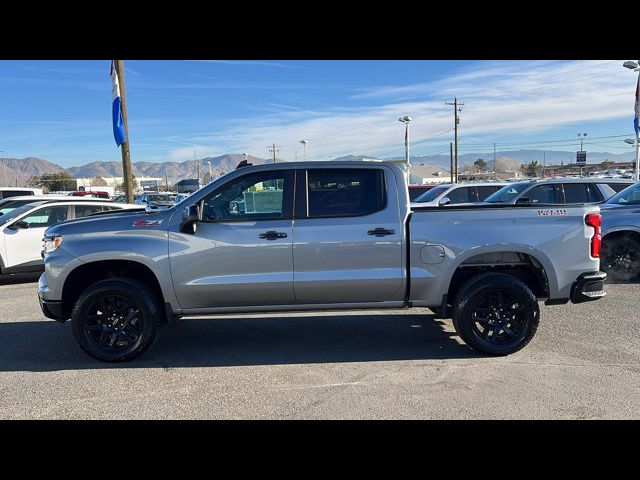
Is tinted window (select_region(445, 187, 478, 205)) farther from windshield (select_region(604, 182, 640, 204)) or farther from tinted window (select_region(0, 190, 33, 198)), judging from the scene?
tinted window (select_region(0, 190, 33, 198))

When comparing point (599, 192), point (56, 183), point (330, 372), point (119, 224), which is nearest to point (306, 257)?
point (330, 372)

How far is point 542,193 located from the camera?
10648 mm

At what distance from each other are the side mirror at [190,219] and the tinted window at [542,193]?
8.09 m

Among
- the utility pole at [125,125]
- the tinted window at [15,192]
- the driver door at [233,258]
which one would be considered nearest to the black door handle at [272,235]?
the driver door at [233,258]

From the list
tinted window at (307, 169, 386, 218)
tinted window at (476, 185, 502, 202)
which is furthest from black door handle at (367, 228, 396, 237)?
tinted window at (476, 185, 502, 202)

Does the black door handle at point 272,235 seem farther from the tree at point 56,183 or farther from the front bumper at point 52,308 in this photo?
the tree at point 56,183

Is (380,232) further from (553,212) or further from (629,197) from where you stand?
(629,197)

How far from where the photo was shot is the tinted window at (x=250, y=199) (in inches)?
196

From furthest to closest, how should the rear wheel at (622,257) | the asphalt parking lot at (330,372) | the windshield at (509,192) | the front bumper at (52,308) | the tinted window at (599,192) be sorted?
the windshield at (509,192) < the tinted window at (599,192) < the rear wheel at (622,257) < the front bumper at (52,308) < the asphalt parking lot at (330,372)

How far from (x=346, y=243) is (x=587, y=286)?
8.28 feet

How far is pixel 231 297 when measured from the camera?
494cm

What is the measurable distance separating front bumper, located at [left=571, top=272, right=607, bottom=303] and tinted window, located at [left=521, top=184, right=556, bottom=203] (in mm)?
5914

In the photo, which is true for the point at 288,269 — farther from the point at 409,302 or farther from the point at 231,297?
the point at 409,302
